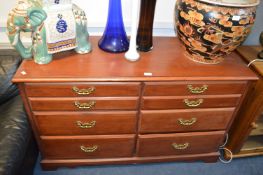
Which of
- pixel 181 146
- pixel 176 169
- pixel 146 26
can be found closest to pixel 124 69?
pixel 146 26

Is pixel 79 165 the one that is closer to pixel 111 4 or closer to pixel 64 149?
pixel 64 149

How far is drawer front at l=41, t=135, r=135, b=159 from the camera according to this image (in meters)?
1.21

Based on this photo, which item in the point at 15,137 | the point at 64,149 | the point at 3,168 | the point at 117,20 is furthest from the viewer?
the point at 64,149

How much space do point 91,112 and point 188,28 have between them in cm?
62

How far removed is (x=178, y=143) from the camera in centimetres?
132

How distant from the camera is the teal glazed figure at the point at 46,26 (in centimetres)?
93

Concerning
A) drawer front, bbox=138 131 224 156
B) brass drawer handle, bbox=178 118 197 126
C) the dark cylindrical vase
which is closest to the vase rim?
the dark cylindrical vase

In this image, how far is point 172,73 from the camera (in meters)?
1.05

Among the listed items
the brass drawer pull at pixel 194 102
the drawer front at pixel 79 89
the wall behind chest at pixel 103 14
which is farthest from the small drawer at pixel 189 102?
the wall behind chest at pixel 103 14

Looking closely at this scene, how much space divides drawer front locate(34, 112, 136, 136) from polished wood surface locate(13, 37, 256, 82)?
0.22 metres

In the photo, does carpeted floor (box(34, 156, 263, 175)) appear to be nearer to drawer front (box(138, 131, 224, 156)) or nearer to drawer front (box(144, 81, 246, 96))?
drawer front (box(138, 131, 224, 156))

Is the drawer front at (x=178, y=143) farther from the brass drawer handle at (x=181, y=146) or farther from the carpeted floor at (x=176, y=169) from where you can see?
the carpeted floor at (x=176, y=169)

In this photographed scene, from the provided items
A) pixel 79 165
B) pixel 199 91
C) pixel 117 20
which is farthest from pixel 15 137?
pixel 199 91

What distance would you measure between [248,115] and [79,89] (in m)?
1.01
